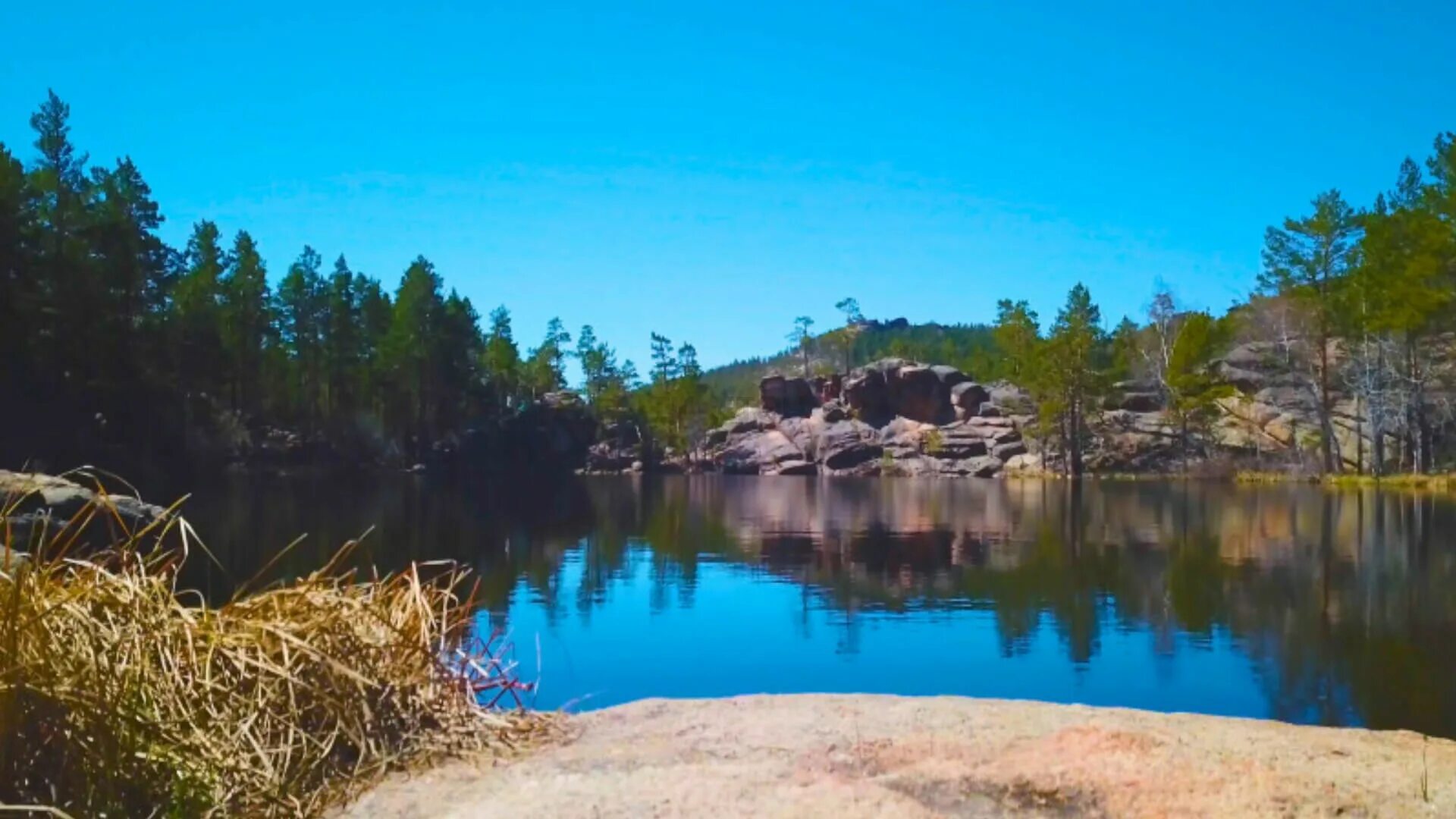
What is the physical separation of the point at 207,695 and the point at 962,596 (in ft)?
46.2

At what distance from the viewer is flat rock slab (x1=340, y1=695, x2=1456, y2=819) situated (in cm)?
557

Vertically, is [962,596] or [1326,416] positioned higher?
[1326,416]

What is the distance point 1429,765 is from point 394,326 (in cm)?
7621

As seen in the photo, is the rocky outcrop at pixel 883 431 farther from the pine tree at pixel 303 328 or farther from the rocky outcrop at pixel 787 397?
the pine tree at pixel 303 328

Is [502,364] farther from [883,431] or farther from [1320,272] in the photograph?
[1320,272]

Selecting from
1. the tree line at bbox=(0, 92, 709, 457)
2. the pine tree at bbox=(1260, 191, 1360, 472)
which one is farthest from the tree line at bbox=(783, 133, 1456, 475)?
the tree line at bbox=(0, 92, 709, 457)

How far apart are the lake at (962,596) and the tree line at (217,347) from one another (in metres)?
7.48

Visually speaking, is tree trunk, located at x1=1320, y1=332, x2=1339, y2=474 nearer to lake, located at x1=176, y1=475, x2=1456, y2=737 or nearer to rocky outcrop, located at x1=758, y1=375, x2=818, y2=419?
lake, located at x1=176, y1=475, x2=1456, y2=737

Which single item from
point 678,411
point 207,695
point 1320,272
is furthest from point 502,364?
point 207,695

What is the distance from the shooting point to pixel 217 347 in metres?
54.9

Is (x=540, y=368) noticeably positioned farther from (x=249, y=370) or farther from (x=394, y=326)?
(x=249, y=370)

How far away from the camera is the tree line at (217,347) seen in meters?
39.2

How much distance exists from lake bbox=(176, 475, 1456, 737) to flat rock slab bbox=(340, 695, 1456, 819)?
2.63 meters

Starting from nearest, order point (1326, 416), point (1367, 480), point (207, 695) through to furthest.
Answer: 1. point (207, 695)
2. point (1367, 480)
3. point (1326, 416)
